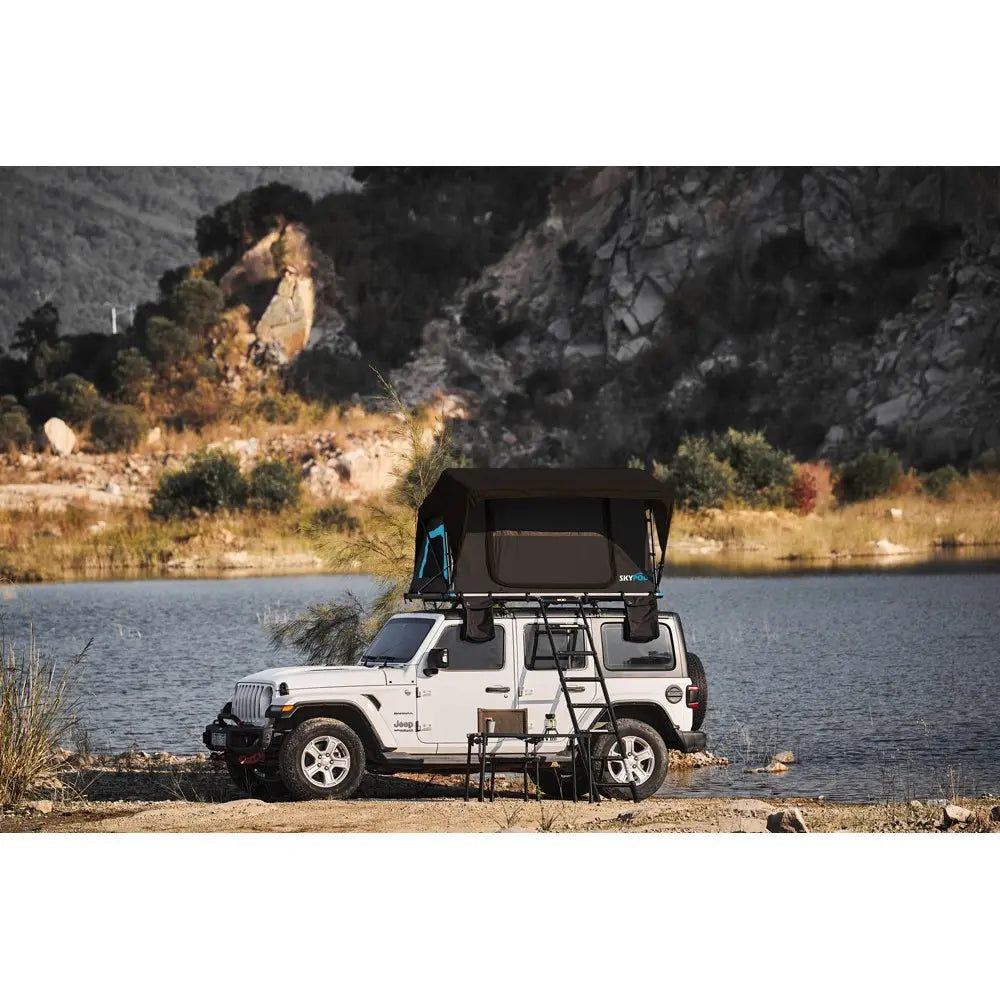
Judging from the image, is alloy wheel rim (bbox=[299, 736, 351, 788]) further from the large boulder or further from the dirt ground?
the large boulder

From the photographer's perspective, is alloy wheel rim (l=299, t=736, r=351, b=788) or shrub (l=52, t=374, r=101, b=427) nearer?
alloy wheel rim (l=299, t=736, r=351, b=788)

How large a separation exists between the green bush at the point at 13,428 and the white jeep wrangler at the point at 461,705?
45182 millimetres

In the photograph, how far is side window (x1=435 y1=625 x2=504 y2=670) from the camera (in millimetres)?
15727

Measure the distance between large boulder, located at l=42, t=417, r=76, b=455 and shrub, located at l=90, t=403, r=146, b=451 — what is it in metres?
0.91

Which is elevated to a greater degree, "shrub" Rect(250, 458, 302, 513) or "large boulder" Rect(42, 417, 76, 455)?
"large boulder" Rect(42, 417, 76, 455)

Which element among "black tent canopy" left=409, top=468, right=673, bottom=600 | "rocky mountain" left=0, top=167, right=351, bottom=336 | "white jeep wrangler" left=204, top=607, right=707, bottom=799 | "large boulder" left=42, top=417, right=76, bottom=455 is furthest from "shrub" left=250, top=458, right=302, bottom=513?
"white jeep wrangler" left=204, top=607, right=707, bottom=799

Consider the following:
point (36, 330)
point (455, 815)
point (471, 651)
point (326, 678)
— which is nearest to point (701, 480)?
point (36, 330)

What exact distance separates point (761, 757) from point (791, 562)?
99.0ft

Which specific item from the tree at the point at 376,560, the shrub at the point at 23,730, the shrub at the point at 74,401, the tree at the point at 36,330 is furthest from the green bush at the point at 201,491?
the shrub at the point at 23,730

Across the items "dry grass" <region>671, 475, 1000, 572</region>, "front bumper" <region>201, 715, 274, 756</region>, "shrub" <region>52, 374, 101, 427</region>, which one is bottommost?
"dry grass" <region>671, 475, 1000, 572</region>

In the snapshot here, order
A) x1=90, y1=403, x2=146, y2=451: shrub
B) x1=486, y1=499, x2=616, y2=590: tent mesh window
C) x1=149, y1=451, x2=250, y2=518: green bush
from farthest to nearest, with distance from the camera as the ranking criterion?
x1=90, y1=403, x2=146, y2=451: shrub
x1=149, y1=451, x2=250, y2=518: green bush
x1=486, y1=499, x2=616, y2=590: tent mesh window

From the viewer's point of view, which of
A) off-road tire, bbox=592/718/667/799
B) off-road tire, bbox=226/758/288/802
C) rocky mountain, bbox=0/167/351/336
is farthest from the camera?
rocky mountain, bbox=0/167/351/336

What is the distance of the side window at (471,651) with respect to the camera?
619 inches

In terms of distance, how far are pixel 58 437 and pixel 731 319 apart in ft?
97.2
